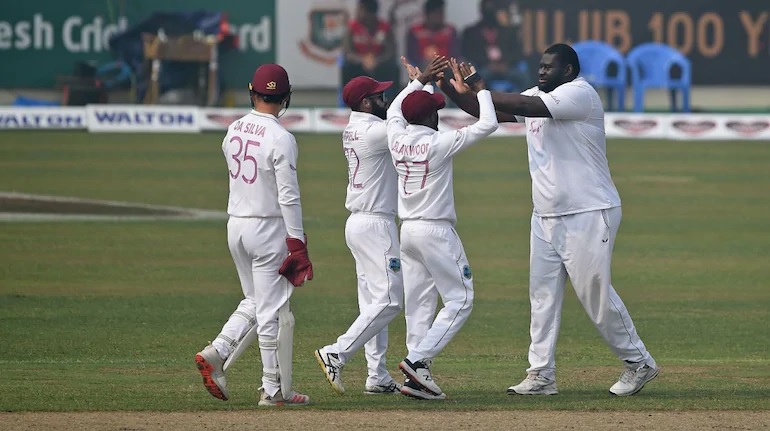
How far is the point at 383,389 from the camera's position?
9969 mm

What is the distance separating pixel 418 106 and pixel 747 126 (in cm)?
2733

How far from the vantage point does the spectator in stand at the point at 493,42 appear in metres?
39.7

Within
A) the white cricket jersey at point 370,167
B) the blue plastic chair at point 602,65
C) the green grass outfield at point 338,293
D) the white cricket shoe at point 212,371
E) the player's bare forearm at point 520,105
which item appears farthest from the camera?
the blue plastic chair at point 602,65

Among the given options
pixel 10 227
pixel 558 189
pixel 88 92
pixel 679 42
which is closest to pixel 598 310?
pixel 558 189

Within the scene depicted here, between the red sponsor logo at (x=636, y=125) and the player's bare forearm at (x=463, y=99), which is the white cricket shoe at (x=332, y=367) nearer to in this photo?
the player's bare forearm at (x=463, y=99)

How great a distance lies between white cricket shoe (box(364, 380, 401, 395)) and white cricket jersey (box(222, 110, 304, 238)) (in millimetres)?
1484

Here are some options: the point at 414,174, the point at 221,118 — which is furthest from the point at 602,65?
the point at 414,174

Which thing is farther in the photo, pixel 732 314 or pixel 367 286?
pixel 732 314

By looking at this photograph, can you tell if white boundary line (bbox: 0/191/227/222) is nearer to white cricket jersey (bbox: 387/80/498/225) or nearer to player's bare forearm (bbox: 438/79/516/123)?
player's bare forearm (bbox: 438/79/516/123)

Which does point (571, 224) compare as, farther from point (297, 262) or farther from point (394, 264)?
point (297, 262)

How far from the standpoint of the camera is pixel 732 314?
14641 millimetres

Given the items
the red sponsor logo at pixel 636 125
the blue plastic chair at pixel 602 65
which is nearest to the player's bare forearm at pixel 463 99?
the red sponsor logo at pixel 636 125

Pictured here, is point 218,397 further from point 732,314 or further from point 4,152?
point 4,152

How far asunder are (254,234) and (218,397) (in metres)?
1.06
